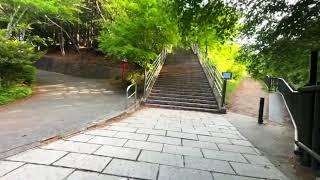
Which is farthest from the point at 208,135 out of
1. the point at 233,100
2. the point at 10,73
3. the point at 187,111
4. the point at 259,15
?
the point at 10,73

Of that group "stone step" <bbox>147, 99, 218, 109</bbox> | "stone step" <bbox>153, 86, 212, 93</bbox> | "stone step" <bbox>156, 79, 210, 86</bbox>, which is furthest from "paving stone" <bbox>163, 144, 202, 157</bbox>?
"stone step" <bbox>156, 79, 210, 86</bbox>

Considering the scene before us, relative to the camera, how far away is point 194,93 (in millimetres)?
15531

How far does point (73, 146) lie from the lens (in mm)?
5320

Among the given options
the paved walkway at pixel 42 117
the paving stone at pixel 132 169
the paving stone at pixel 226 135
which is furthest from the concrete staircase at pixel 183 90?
the paving stone at pixel 132 169

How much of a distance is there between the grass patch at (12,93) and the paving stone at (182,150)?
27.6 feet

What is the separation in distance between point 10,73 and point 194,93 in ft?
29.7

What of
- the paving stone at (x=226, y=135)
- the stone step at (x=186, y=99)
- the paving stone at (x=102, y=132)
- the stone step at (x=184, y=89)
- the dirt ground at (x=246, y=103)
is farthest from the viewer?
the stone step at (x=184, y=89)

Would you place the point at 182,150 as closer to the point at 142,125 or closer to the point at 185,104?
the point at 142,125

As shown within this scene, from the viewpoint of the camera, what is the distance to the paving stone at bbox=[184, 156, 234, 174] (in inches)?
188

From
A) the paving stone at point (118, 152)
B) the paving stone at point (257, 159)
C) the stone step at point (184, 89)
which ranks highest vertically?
the stone step at point (184, 89)

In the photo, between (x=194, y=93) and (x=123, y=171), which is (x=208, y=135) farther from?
(x=194, y=93)

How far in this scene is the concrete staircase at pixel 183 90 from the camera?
46.2 ft

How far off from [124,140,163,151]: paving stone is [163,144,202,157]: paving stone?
0.14 m

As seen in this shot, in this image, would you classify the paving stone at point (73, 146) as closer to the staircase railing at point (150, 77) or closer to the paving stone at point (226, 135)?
the paving stone at point (226, 135)
